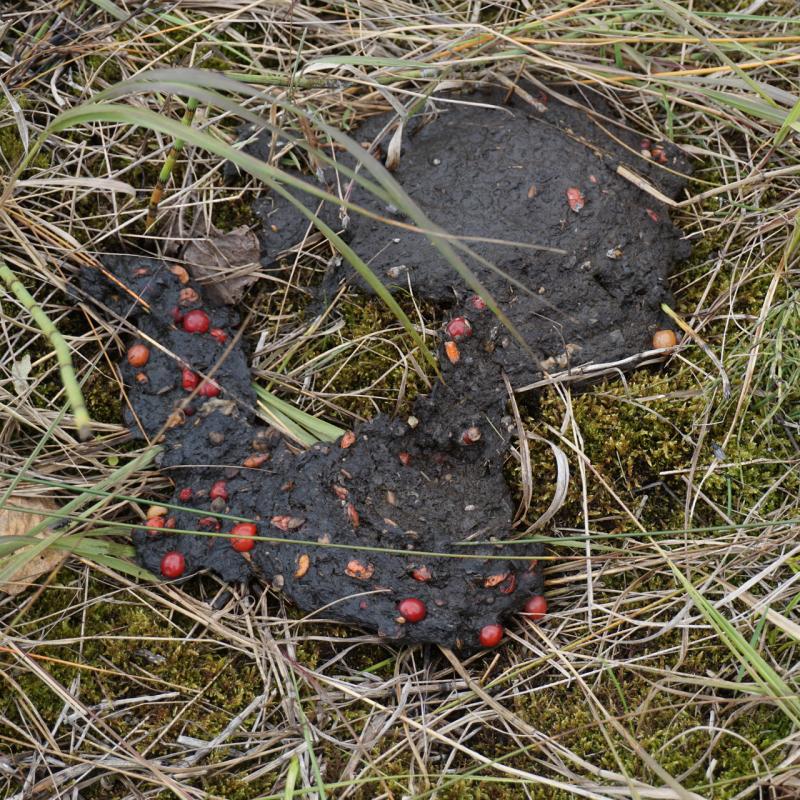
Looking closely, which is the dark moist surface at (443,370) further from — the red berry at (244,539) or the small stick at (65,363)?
the small stick at (65,363)

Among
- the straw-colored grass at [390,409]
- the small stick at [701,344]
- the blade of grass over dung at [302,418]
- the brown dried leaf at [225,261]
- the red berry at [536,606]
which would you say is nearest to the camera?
the straw-colored grass at [390,409]

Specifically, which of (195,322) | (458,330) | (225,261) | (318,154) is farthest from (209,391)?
(318,154)

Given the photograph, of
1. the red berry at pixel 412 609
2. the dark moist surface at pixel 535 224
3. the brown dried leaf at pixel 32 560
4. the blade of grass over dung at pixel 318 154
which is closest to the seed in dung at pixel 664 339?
the dark moist surface at pixel 535 224

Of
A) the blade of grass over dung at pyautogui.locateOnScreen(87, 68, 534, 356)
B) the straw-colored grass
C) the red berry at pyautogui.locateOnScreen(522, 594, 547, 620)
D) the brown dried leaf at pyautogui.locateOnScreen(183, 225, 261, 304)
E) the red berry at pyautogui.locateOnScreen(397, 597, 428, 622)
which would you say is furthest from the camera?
the brown dried leaf at pyautogui.locateOnScreen(183, 225, 261, 304)

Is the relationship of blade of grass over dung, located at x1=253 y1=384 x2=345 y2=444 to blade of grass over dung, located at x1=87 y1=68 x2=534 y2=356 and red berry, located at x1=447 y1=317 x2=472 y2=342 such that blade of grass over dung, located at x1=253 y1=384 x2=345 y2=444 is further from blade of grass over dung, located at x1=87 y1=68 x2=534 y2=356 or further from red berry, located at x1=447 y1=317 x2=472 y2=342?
blade of grass over dung, located at x1=87 y1=68 x2=534 y2=356

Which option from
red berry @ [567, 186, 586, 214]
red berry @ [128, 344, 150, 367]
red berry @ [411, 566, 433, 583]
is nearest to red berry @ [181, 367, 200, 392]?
red berry @ [128, 344, 150, 367]

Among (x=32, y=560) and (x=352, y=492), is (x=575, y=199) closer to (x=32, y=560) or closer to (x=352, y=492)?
(x=352, y=492)

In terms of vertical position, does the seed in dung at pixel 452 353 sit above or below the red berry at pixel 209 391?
above
